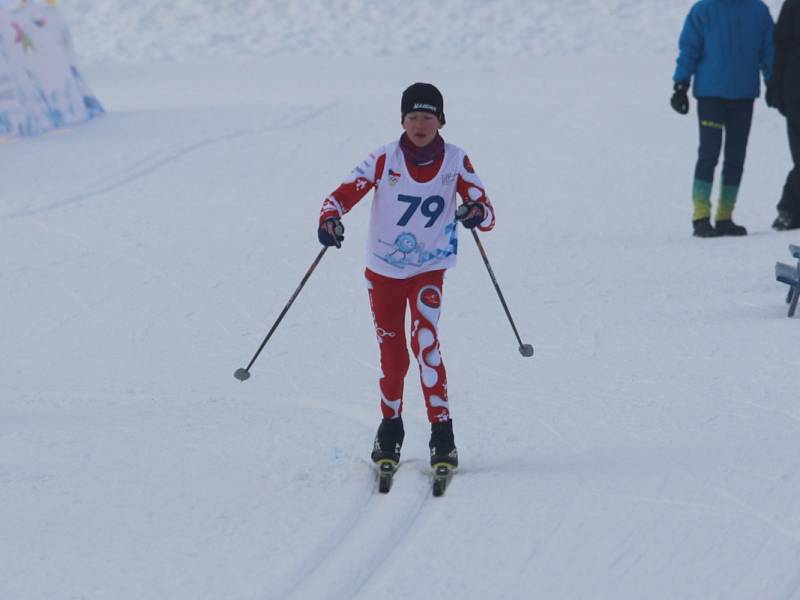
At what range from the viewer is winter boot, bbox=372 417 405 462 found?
4.84 m

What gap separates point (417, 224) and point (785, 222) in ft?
17.4

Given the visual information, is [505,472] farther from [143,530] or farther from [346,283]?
[346,283]

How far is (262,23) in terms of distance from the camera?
24.3 metres

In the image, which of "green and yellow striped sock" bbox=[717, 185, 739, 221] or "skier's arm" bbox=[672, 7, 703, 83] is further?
"green and yellow striped sock" bbox=[717, 185, 739, 221]

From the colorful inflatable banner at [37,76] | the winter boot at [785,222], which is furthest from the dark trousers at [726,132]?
the colorful inflatable banner at [37,76]

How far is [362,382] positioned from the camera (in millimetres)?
6070

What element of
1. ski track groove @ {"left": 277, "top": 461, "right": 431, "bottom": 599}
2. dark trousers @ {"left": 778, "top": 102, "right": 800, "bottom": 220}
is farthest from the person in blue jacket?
ski track groove @ {"left": 277, "top": 461, "right": 431, "bottom": 599}

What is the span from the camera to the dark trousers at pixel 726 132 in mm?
8859

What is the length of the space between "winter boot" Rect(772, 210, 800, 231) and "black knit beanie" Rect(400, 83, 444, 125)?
17.3 feet

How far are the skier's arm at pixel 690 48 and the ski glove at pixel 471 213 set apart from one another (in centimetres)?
460

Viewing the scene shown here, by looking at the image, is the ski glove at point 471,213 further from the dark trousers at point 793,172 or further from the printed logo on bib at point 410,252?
the dark trousers at point 793,172

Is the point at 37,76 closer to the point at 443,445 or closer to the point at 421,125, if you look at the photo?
the point at 421,125

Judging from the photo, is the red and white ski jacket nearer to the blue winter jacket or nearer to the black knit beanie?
the black knit beanie

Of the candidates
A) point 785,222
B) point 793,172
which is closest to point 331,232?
point 793,172
